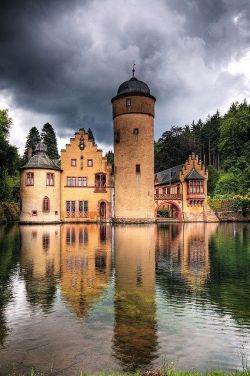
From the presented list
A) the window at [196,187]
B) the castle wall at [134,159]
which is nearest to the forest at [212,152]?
the window at [196,187]

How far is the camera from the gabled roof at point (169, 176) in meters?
62.8

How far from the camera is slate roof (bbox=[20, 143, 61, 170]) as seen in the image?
1984 inches

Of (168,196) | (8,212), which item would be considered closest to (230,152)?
(168,196)

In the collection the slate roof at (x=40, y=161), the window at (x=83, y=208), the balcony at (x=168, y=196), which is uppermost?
the slate roof at (x=40, y=161)

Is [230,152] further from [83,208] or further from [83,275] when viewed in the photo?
[83,275]

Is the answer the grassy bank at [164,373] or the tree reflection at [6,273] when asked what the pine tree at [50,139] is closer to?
the tree reflection at [6,273]

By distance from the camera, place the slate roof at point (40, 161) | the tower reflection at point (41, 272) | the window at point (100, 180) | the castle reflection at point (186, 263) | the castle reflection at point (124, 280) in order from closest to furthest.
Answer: the castle reflection at point (124, 280) → the tower reflection at point (41, 272) → the castle reflection at point (186, 263) → the slate roof at point (40, 161) → the window at point (100, 180)

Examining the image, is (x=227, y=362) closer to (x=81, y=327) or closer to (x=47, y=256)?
(x=81, y=327)

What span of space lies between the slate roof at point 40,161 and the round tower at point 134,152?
28.9ft

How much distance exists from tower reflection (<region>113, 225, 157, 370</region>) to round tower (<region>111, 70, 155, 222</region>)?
109 ft

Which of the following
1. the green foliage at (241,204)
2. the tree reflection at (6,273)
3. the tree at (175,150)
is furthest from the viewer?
the tree at (175,150)

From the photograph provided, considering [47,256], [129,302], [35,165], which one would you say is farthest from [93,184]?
[129,302]

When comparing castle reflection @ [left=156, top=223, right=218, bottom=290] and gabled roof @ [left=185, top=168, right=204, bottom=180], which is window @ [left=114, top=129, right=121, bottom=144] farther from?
castle reflection @ [left=156, top=223, right=218, bottom=290]

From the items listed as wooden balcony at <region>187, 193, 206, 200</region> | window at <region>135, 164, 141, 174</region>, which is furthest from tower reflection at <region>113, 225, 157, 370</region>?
wooden balcony at <region>187, 193, 206, 200</region>
